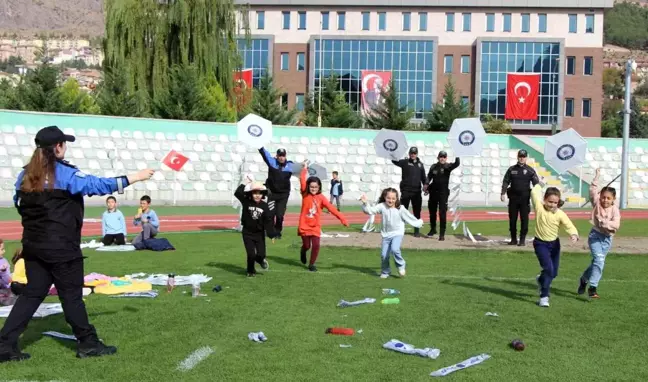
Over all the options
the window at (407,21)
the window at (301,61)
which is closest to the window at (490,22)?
the window at (407,21)

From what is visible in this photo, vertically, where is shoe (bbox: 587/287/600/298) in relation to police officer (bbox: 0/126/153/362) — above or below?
below

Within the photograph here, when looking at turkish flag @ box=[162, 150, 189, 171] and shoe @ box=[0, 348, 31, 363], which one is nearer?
shoe @ box=[0, 348, 31, 363]

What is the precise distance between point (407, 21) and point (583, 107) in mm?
19407

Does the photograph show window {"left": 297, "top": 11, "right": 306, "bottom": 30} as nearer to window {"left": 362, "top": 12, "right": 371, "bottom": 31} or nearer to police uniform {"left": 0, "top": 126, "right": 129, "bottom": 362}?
window {"left": 362, "top": 12, "right": 371, "bottom": 31}

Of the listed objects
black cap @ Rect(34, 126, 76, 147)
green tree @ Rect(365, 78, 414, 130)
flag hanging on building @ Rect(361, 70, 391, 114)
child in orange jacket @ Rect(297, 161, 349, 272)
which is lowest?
child in orange jacket @ Rect(297, 161, 349, 272)

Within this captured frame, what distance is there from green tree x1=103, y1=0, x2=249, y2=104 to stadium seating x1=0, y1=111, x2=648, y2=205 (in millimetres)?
5411

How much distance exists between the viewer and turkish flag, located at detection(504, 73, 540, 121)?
7875 centimetres

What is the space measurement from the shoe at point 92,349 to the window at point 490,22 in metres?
77.5

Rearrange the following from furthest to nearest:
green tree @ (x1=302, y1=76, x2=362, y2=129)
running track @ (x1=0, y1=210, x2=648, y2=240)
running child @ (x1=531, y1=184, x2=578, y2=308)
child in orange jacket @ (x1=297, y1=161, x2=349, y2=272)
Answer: green tree @ (x1=302, y1=76, x2=362, y2=129)
running track @ (x1=0, y1=210, x2=648, y2=240)
child in orange jacket @ (x1=297, y1=161, x2=349, y2=272)
running child @ (x1=531, y1=184, x2=578, y2=308)

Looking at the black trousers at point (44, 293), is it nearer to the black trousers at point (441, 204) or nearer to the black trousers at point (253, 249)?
the black trousers at point (253, 249)

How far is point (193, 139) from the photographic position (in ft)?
114

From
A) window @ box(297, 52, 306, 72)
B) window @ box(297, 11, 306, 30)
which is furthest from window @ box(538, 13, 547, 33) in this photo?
window @ box(297, 52, 306, 72)

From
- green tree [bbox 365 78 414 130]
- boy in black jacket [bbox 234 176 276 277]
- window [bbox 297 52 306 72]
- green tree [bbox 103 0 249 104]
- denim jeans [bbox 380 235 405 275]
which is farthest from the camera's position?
window [bbox 297 52 306 72]

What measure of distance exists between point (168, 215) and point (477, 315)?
18.9 metres
